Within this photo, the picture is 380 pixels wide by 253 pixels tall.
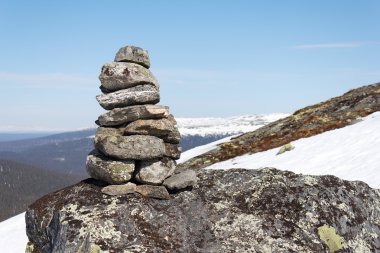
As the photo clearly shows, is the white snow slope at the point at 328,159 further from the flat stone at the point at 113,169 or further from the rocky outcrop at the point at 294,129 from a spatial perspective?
the flat stone at the point at 113,169

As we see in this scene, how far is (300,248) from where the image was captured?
12578 mm

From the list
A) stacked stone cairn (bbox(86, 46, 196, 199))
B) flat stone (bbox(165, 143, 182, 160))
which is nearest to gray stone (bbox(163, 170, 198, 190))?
stacked stone cairn (bbox(86, 46, 196, 199))

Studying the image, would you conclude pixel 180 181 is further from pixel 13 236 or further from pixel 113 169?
pixel 13 236

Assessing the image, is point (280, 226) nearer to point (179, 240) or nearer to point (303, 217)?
point (303, 217)

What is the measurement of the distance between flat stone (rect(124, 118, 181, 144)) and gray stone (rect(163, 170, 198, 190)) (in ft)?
4.44

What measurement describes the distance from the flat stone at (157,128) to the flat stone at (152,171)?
965 millimetres

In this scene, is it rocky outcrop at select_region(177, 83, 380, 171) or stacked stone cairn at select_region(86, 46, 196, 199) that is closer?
stacked stone cairn at select_region(86, 46, 196, 199)

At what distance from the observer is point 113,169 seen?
46.3 feet

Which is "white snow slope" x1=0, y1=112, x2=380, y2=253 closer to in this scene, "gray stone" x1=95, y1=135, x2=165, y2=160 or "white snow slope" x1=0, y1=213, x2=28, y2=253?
"white snow slope" x1=0, y1=213, x2=28, y2=253

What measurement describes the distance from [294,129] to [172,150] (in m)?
33.2

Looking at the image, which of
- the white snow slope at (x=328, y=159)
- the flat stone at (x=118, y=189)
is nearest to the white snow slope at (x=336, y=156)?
the white snow slope at (x=328, y=159)

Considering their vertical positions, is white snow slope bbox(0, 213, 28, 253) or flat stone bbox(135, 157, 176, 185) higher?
flat stone bbox(135, 157, 176, 185)

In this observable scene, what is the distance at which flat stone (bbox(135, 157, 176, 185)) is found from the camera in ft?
46.8

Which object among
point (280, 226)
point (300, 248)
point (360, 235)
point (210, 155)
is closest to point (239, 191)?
point (280, 226)
